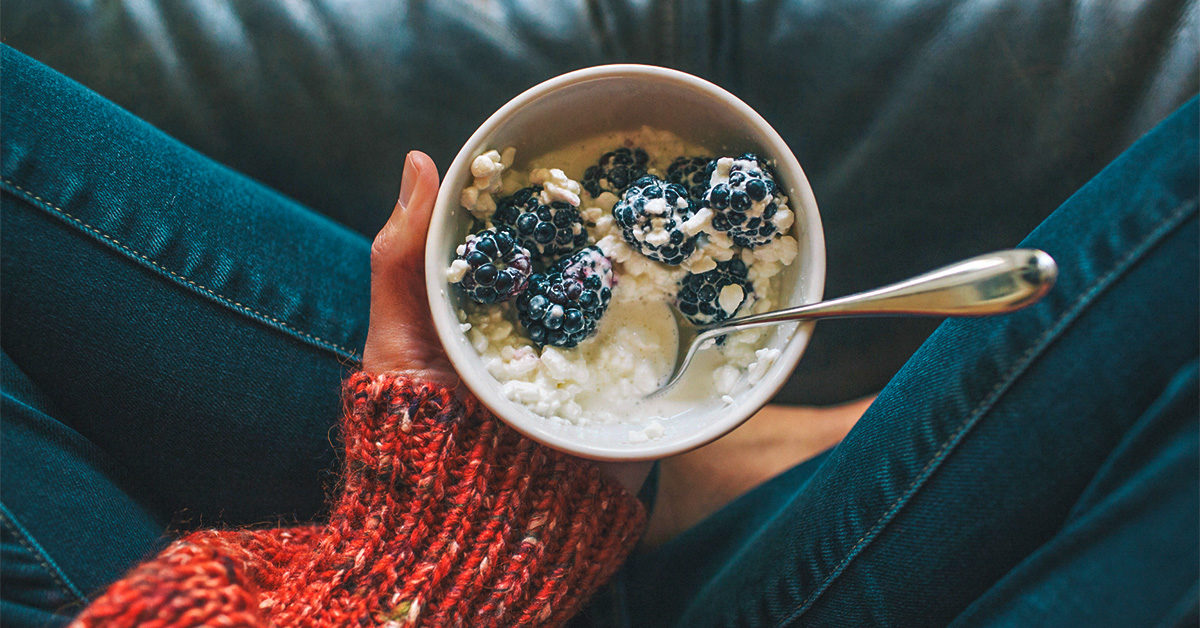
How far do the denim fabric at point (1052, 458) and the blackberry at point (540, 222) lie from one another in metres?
0.32

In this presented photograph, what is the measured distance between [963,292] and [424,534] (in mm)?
432

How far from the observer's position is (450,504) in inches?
21.0

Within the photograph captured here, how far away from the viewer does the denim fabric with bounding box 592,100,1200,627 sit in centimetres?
47

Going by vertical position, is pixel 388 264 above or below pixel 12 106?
below

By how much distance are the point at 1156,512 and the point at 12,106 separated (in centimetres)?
98

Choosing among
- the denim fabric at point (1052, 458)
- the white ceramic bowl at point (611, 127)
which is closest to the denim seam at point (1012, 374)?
the denim fabric at point (1052, 458)

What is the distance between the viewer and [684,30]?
2.27 ft

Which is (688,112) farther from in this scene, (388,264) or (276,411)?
(276,411)

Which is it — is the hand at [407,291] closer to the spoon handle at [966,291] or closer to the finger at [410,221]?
the finger at [410,221]

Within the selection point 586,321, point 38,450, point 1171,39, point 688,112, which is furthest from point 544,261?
point 1171,39

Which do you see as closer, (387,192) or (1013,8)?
(1013,8)

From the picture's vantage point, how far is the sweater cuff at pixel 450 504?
20.6 inches

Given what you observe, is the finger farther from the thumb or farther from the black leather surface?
the black leather surface

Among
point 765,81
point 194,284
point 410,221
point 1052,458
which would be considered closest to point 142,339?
point 194,284
